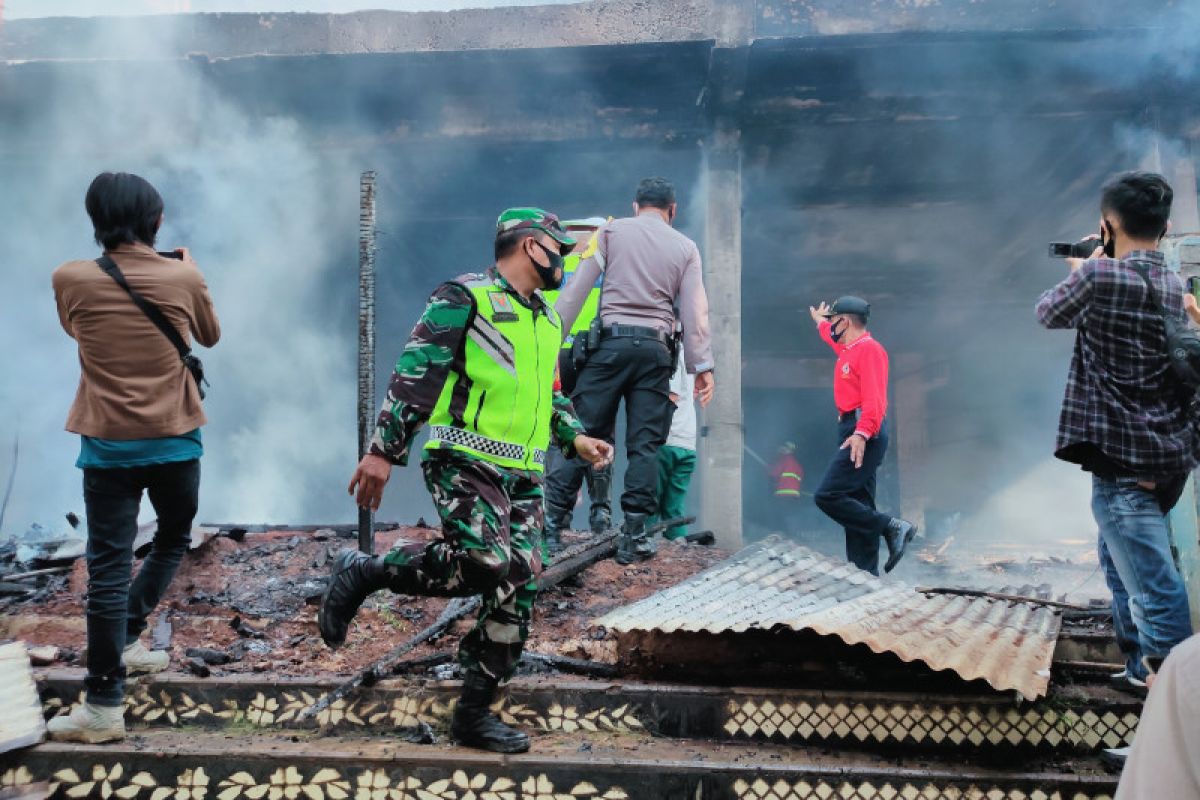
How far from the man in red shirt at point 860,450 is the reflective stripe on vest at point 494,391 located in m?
3.59

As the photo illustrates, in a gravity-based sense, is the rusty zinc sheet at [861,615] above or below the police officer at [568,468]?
below

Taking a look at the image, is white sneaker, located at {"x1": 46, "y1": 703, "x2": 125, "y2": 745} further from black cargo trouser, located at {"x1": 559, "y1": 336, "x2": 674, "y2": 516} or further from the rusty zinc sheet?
black cargo trouser, located at {"x1": 559, "y1": 336, "x2": 674, "y2": 516}

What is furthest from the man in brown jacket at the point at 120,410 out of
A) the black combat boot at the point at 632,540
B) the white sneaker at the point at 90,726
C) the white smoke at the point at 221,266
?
the white smoke at the point at 221,266

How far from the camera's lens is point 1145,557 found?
3109 mm

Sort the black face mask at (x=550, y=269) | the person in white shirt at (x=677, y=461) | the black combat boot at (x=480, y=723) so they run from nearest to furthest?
the black combat boot at (x=480, y=723) < the black face mask at (x=550, y=269) < the person in white shirt at (x=677, y=461)

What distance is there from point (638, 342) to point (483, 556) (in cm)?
251

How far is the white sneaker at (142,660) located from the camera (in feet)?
11.1

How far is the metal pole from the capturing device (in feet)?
14.3

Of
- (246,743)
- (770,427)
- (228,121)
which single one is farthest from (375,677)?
(770,427)

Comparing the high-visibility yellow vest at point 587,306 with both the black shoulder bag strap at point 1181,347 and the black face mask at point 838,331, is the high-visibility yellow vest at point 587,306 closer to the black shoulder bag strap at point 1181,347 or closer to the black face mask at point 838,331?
the black face mask at point 838,331

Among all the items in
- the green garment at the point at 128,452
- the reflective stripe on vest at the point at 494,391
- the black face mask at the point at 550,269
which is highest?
the black face mask at the point at 550,269

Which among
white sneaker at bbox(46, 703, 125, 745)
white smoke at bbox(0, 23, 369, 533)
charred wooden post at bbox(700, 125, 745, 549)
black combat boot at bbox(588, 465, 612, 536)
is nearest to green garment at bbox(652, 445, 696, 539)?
black combat boot at bbox(588, 465, 612, 536)

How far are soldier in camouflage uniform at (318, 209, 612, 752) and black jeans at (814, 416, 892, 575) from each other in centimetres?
359

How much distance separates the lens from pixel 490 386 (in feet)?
9.56
